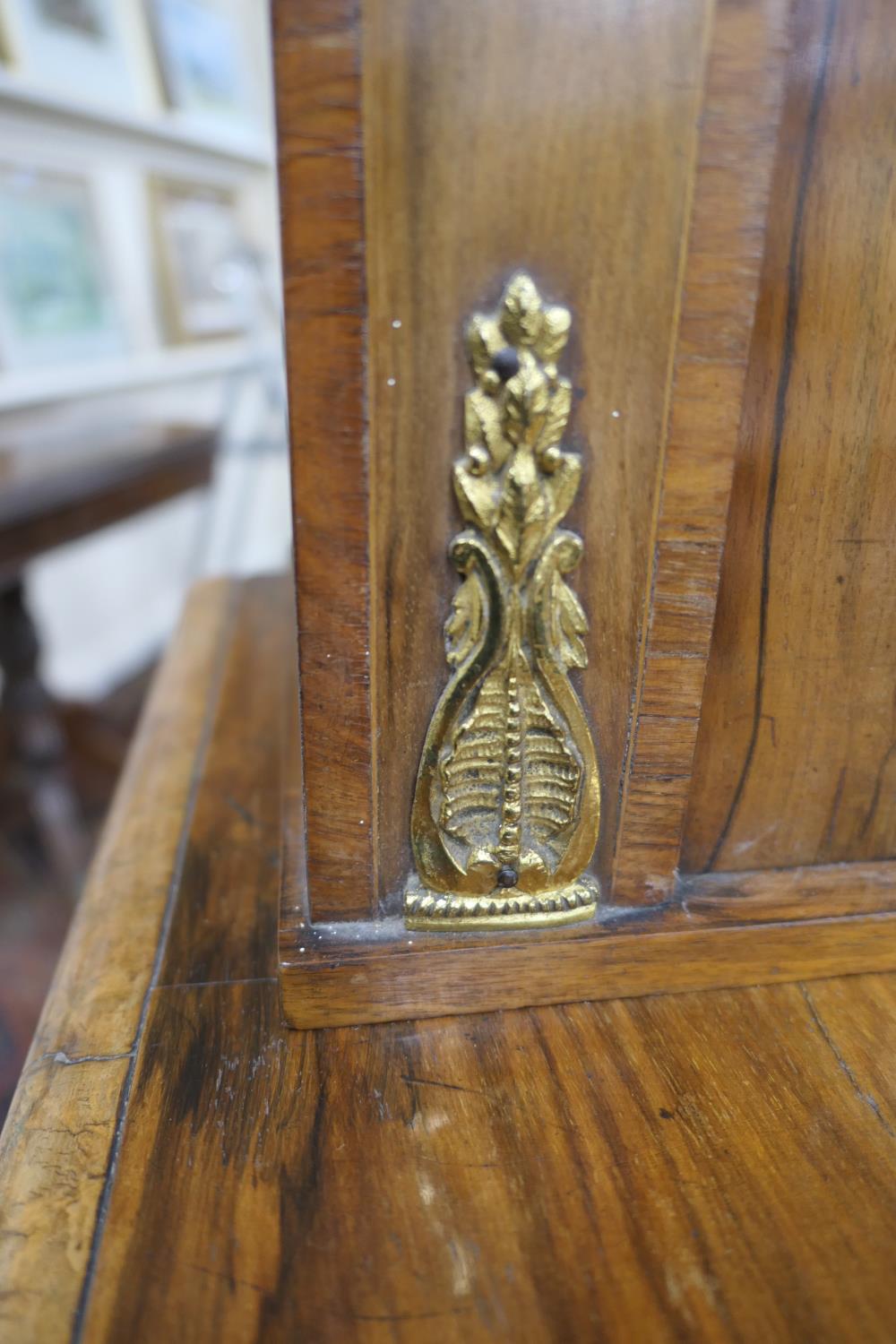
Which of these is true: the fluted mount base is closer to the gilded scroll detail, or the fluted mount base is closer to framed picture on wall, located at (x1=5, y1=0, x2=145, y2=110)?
the gilded scroll detail

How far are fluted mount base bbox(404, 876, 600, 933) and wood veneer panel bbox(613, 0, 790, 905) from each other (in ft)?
0.09

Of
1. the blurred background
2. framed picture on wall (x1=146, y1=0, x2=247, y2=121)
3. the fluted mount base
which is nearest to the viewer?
the fluted mount base

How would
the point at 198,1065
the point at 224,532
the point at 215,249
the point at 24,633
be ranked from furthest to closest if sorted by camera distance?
the point at 215,249
the point at 224,532
the point at 24,633
the point at 198,1065

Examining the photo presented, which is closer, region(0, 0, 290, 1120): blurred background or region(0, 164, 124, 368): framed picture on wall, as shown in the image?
region(0, 0, 290, 1120): blurred background

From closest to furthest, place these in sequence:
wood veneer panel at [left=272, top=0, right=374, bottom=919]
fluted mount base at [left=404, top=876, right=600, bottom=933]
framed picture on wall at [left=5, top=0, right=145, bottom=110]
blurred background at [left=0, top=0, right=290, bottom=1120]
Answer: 1. wood veneer panel at [left=272, top=0, right=374, bottom=919]
2. fluted mount base at [left=404, top=876, right=600, bottom=933]
3. blurred background at [left=0, top=0, right=290, bottom=1120]
4. framed picture on wall at [left=5, top=0, right=145, bottom=110]

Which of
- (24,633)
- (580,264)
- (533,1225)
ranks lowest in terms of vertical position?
(24,633)

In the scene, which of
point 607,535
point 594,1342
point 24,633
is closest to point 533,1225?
point 594,1342

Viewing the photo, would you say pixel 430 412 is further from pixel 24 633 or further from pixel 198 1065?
pixel 24 633

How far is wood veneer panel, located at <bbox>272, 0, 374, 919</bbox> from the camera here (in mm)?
289

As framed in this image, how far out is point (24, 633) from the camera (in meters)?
1.28

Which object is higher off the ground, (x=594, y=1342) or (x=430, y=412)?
(x=430, y=412)

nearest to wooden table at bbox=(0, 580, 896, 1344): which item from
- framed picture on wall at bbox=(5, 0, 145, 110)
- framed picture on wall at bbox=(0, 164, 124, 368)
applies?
framed picture on wall at bbox=(0, 164, 124, 368)

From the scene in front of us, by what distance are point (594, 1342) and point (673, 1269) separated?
1.6 inches

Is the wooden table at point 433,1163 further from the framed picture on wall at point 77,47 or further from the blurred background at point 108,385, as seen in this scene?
the framed picture on wall at point 77,47
